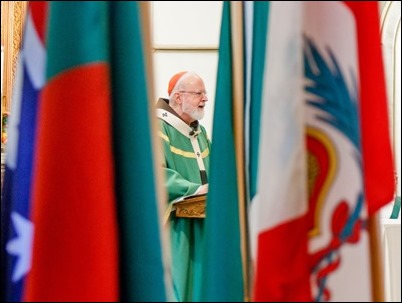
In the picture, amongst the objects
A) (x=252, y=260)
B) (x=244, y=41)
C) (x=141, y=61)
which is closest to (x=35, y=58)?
(x=141, y=61)

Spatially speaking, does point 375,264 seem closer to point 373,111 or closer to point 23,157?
point 373,111

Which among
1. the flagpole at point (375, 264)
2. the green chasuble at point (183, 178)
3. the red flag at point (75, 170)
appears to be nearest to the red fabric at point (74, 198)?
the red flag at point (75, 170)

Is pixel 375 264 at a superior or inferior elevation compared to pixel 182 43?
inferior

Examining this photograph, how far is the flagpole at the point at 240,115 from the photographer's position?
917mm

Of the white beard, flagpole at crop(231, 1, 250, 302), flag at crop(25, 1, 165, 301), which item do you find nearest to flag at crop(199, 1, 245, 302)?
flagpole at crop(231, 1, 250, 302)

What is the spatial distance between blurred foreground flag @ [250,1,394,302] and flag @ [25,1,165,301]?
15 cm

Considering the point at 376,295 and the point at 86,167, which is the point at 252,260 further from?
the point at 86,167

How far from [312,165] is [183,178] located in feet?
6.26

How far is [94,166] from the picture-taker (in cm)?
78

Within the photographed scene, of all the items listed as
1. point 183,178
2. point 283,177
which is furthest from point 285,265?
point 183,178

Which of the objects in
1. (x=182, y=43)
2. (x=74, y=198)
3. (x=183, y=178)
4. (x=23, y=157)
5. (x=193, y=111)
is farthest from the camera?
(x=182, y=43)

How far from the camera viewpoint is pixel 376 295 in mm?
853

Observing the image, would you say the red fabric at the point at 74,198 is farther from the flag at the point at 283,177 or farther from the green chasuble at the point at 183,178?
the green chasuble at the point at 183,178

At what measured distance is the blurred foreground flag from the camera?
2.60 feet
